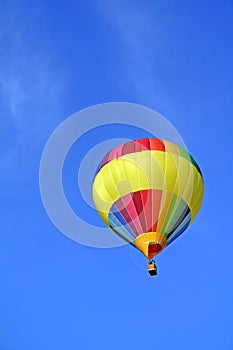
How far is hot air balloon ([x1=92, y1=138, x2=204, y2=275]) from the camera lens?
788 inches

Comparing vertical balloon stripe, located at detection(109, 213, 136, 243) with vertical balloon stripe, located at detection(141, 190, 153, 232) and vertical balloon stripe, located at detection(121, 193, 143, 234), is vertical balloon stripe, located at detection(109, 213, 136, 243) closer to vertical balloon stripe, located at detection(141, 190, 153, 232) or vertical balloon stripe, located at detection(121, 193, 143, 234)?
→ vertical balloon stripe, located at detection(121, 193, 143, 234)

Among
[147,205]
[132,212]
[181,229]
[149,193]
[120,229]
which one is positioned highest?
[149,193]

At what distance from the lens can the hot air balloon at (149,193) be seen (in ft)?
65.7

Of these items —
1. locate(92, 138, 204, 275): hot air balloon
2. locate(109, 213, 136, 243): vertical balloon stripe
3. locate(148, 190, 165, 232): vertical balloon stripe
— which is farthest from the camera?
locate(109, 213, 136, 243): vertical balloon stripe

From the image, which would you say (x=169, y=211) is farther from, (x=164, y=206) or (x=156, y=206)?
(x=156, y=206)

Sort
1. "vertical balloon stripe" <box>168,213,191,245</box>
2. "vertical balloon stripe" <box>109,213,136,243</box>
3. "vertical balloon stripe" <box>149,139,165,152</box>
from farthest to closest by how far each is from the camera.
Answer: "vertical balloon stripe" <box>149,139,165,152</box> < "vertical balloon stripe" <box>168,213,191,245</box> < "vertical balloon stripe" <box>109,213,136,243</box>

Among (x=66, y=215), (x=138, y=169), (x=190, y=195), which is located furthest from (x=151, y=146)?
(x=66, y=215)

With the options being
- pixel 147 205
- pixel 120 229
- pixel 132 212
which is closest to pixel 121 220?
pixel 120 229

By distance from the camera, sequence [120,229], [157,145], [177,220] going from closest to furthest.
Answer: [177,220] → [120,229] → [157,145]

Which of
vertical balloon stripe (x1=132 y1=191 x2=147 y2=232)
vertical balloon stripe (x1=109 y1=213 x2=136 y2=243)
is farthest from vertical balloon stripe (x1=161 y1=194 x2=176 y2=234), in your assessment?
vertical balloon stripe (x1=109 y1=213 x2=136 y2=243)

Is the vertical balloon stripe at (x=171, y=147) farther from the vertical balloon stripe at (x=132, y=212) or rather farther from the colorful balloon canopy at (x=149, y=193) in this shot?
the vertical balloon stripe at (x=132, y=212)

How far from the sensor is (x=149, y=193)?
800 inches

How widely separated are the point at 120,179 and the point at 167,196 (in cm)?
207

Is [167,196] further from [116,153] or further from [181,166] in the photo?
[116,153]
